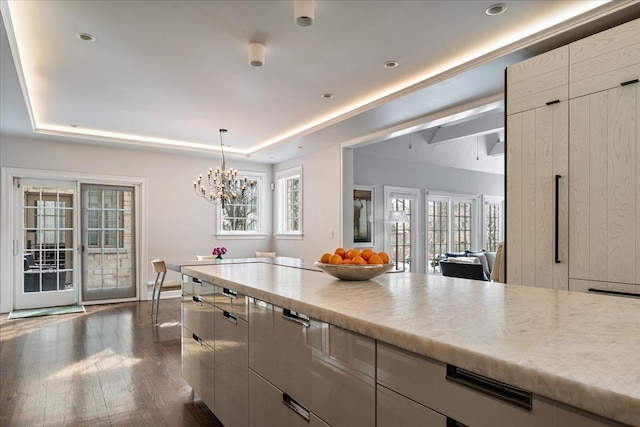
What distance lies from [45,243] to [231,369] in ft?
17.4

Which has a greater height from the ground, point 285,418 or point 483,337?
point 483,337

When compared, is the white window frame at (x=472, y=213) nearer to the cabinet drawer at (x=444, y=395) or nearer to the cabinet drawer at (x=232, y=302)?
the cabinet drawer at (x=232, y=302)

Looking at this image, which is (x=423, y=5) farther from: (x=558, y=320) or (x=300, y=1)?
(x=558, y=320)

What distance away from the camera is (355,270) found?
6.10 feet

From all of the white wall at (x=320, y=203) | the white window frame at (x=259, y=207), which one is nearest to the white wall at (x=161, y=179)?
the white window frame at (x=259, y=207)

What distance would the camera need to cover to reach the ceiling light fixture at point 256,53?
121 inches

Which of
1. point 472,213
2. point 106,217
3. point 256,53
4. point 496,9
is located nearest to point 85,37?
point 256,53

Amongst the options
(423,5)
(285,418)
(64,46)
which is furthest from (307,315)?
(64,46)

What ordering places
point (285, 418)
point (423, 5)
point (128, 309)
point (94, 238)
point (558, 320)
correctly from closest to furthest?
point (558, 320) < point (285, 418) < point (423, 5) < point (128, 309) < point (94, 238)

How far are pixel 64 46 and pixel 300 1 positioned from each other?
6.76 ft

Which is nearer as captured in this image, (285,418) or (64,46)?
(285,418)

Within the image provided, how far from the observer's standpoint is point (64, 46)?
3174mm

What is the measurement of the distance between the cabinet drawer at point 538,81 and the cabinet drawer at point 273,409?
2400 millimetres

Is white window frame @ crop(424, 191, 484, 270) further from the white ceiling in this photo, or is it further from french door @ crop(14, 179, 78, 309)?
french door @ crop(14, 179, 78, 309)
